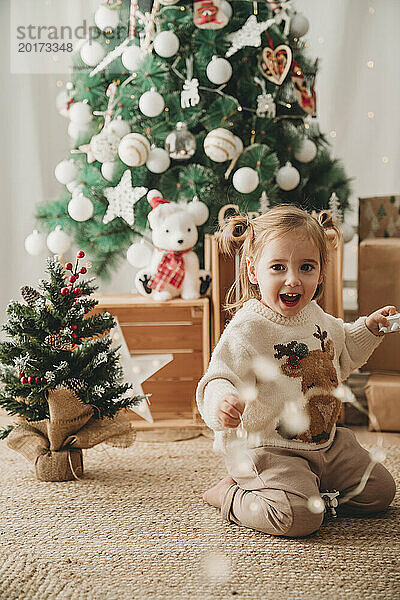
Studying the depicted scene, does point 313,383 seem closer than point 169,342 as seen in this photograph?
Yes

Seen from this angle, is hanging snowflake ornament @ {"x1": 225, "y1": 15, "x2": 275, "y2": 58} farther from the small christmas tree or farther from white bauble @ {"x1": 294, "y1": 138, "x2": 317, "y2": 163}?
the small christmas tree

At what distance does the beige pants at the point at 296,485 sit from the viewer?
1.29 meters

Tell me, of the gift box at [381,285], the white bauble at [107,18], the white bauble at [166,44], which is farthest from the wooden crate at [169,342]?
the white bauble at [107,18]

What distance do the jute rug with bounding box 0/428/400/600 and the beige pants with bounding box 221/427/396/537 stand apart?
3 cm

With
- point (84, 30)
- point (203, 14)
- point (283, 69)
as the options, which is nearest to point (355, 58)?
point (283, 69)

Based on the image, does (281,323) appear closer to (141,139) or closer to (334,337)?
(334,337)

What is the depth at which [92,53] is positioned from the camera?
2098 mm

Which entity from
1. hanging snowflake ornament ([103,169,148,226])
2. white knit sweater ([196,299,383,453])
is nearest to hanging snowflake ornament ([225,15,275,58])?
hanging snowflake ornament ([103,169,148,226])

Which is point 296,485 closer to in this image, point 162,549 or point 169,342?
point 162,549

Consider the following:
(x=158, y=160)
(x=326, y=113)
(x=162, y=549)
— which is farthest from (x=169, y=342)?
(x=326, y=113)

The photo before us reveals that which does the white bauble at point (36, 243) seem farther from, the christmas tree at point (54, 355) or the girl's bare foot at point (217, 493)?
the girl's bare foot at point (217, 493)

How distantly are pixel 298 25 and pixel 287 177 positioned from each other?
485mm

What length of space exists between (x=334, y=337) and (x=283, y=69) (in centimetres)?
97

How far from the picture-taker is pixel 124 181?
2.10m
